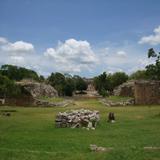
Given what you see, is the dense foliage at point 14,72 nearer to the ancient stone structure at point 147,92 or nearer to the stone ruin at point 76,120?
the ancient stone structure at point 147,92

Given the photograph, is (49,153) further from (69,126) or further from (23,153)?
(69,126)

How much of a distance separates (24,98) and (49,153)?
152 feet

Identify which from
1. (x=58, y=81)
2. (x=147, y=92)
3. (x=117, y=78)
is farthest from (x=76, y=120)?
(x=58, y=81)

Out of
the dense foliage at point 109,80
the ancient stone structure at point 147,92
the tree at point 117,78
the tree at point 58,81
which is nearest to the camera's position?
the ancient stone structure at point 147,92

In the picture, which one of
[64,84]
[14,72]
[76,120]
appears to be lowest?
[76,120]

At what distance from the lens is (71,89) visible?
338 ft

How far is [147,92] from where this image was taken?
5447 cm

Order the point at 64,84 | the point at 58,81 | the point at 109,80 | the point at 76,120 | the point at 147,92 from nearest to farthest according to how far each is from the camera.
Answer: the point at 76,120 < the point at 147,92 < the point at 109,80 < the point at 64,84 < the point at 58,81

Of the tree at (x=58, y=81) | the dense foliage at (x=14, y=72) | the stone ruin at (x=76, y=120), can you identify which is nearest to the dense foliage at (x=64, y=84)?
the tree at (x=58, y=81)

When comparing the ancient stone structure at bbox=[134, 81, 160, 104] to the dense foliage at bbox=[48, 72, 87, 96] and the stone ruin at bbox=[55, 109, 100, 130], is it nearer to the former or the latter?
the stone ruin at bbox=[55, 109, 100, 130]

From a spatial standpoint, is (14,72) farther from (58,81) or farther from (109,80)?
(109,80)

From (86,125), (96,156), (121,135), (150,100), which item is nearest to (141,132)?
(121,135)

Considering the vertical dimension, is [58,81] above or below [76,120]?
above

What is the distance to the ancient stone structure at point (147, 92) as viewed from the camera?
54.1 metres
